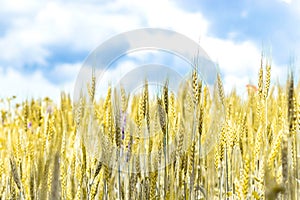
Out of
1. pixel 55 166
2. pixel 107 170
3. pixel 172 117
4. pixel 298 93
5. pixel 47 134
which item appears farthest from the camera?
pixel 47 134

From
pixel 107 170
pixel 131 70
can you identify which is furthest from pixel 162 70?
pixel 107 170

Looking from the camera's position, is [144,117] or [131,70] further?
[131,70]

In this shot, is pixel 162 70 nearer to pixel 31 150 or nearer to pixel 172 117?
pixel 172 117

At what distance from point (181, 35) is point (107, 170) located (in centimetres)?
59

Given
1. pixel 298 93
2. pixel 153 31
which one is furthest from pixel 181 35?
pixel 298 93

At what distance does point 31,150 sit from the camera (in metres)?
1.61

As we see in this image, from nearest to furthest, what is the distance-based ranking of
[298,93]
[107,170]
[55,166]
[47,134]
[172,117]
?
1. [55,166]
2. [298,93]
3. [107,170]
4. [172,117]
5. [47,134]

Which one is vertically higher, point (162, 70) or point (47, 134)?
point (162, 70)

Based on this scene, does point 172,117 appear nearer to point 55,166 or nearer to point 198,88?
point 198,88

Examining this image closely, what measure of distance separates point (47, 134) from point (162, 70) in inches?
18.6

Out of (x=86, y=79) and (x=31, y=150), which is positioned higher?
(x=86, y=79)

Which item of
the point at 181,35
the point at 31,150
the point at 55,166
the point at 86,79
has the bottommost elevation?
the point at 55,166

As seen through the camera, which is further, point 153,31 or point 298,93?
point 153,31

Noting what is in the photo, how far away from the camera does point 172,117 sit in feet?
4.65
